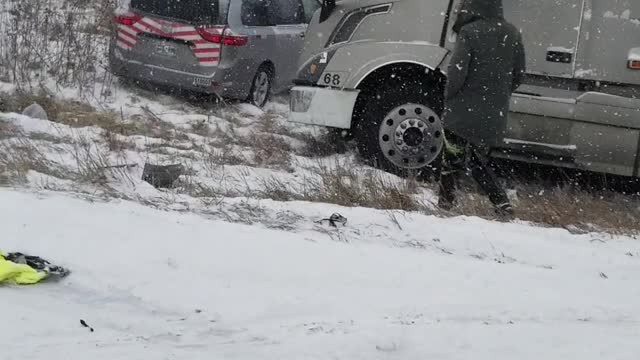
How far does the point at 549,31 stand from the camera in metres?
6.47

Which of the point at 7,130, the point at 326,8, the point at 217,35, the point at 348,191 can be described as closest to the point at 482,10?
the point at 348,191

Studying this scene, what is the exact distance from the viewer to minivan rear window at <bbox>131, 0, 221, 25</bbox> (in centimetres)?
992

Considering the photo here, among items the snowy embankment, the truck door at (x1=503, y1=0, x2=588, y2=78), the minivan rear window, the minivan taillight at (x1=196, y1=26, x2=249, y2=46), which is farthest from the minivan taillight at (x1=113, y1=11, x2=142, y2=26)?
the snowy embankment

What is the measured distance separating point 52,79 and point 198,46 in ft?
6.87

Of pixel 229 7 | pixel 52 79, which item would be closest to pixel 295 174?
pixel 229 7

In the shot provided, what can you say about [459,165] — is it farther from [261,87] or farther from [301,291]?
[261,87]

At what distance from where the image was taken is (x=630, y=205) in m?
6.42

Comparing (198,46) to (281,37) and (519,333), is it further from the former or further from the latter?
(519,333)

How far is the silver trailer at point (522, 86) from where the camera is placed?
6.34 meters

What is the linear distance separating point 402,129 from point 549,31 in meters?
1.49

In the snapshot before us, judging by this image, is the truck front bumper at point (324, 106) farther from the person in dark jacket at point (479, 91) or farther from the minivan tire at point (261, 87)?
the minivan tire at point (261, 87)

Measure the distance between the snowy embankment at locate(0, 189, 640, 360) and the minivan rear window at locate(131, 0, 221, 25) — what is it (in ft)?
18.9

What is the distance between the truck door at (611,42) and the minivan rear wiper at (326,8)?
2.30 metres

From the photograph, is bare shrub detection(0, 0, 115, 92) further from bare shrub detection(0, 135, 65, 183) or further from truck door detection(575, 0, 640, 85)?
truck door detection(575, 0, 640, 85)
